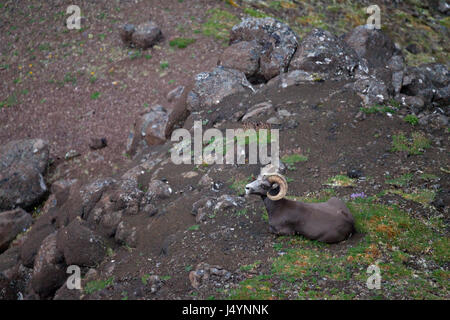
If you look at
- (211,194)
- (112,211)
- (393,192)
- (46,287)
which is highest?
(393,192)

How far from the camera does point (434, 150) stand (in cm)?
1409

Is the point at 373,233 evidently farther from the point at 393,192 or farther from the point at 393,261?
the point at 393,192

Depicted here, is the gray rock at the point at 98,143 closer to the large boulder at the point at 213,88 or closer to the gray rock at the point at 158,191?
the large boulder at the point at 213,88

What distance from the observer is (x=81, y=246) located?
13.0 m

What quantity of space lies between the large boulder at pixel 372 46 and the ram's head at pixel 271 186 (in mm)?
11051

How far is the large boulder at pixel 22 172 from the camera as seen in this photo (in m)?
20.4

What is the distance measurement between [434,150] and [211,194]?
687cm

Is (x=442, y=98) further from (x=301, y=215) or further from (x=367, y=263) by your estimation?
(x=367, y=263)

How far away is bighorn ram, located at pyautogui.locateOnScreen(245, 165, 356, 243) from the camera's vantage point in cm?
1039

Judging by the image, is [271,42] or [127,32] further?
[127,32]

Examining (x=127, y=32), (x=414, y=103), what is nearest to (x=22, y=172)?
(x=127, y=32)

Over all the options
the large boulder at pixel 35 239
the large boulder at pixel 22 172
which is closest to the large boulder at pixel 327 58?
the large boulder at pixel 35 239

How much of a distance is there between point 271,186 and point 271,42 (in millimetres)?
10909
